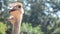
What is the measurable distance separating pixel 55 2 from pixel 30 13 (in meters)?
1.59

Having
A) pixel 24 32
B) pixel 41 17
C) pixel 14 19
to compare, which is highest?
pixel 14 19

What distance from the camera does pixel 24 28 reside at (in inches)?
340

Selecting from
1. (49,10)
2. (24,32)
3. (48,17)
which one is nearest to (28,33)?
(24,32)

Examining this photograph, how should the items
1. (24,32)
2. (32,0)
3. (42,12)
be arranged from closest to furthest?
(24,32), (42,12), (32,0)

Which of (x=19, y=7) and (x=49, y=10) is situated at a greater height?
(x=19, y=7)

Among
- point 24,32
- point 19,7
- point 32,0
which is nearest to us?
point 19,7

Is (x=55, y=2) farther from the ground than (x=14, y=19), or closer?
closer

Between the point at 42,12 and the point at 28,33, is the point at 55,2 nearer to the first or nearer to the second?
the point at 42,12

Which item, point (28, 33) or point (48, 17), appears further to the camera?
point (48, 17)

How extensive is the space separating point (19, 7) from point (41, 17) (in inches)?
444

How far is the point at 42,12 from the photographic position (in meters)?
13.9

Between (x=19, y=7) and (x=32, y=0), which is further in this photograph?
(x=32, y=0)

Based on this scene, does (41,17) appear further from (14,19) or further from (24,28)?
(14,19)

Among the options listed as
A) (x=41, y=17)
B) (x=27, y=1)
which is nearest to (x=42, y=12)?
(x=41, y=17)
